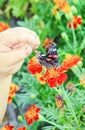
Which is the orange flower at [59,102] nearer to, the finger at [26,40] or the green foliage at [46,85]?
the green foliage at [46,85]

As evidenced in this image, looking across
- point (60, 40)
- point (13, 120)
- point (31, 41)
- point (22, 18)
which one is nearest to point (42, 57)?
point (31, 41)

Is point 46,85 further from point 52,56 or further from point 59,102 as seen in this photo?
point 52,56

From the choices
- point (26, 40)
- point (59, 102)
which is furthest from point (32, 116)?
point (26, 40)

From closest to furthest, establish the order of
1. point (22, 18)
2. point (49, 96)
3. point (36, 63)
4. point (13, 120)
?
point (36, 63)
point (49, 96)
point (13, 120)
point (22, 18)

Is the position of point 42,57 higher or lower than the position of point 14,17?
lower

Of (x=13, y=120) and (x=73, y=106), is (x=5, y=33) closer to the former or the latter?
(x=73, y=106)

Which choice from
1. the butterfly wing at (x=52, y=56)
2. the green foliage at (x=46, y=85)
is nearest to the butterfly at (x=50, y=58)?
the butterfly wing at (x=52, y=56)

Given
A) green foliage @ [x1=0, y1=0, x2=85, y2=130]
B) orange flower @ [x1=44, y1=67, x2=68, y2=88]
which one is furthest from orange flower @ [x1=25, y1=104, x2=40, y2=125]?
orange flower @ [x1=44, y1=67, x2=68, y2=88]

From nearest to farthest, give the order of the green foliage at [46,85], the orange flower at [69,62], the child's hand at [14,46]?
the child's hand at [14,46], the orange flower at [69,62], the green foliage at [46,85]
